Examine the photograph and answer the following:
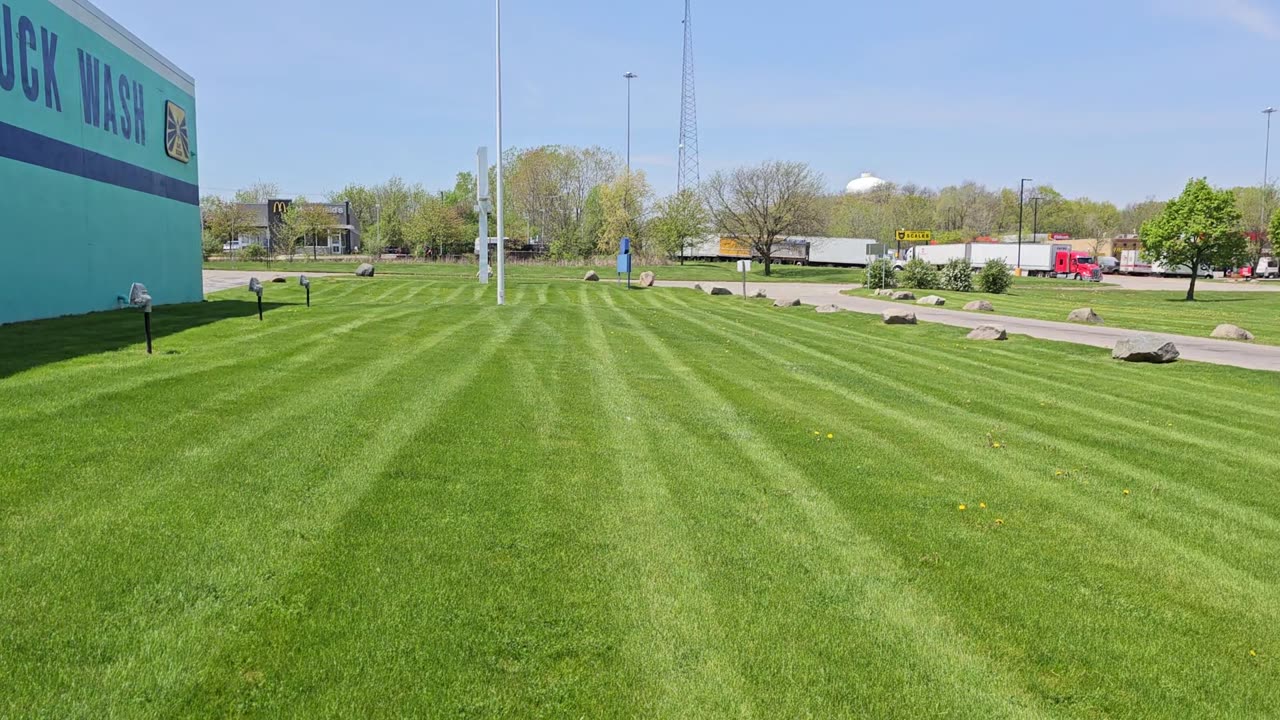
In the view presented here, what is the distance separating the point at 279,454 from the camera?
6.24 m

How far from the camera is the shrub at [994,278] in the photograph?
42.0 m

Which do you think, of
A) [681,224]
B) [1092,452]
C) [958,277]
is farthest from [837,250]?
[1092,452]

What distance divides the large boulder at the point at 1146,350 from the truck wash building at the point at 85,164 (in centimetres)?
2054

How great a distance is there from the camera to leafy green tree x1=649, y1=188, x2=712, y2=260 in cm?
7125

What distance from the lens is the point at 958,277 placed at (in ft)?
140

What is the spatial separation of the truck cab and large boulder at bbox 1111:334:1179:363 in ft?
200

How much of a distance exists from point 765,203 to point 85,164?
5035cm

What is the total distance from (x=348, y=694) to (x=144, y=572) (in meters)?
1.62

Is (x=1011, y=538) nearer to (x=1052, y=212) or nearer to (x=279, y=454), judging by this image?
(x=279, y=454)

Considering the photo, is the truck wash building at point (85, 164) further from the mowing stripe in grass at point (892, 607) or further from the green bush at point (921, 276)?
the green bush at point (921, 276)

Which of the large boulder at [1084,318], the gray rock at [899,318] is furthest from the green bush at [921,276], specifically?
the gray rock at [899,318]

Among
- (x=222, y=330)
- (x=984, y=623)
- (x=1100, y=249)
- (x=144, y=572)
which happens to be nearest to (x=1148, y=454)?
(x=984, y=623)

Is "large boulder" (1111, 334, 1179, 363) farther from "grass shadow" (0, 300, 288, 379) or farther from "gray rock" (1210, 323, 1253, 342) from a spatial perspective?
"grass shadow" (0, 300, 288, 379)

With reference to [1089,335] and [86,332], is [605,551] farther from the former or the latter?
[1089,335]
